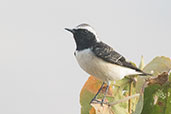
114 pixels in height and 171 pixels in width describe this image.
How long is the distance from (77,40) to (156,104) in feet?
4.45

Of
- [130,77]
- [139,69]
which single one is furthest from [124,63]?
[139,69]

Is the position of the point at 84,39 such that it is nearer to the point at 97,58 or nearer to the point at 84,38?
the point at 84,38

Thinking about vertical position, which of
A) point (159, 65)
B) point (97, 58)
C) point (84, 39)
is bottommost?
point (159, 65)

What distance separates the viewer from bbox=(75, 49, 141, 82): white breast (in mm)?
2779

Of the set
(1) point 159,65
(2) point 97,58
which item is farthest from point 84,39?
(1) point 159,65

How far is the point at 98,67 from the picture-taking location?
2.81 metres

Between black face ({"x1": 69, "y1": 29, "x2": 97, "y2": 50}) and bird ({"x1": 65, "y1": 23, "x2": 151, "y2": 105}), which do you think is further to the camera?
black face ({"x1": 69, "y1": 29, "x2": 97, "y2": 50})

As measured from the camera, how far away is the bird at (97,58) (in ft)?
9.13

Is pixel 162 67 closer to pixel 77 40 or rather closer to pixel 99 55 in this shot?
pixel 99 55

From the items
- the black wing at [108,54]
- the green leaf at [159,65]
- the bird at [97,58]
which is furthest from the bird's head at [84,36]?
the green leaf at [159,65]

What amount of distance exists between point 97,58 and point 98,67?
114mm

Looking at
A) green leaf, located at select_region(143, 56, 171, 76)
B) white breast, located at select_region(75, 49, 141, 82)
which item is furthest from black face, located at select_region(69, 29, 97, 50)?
green leaf, located at select_region(143, 56, 171, 76)

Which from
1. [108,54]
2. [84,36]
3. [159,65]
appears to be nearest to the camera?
[159,65]

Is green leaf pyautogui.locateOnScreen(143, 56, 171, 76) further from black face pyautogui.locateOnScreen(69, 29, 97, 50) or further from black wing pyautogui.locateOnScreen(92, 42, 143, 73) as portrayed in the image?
black face pyautogui.locateOnScreen(69, 29, 97, 50)
